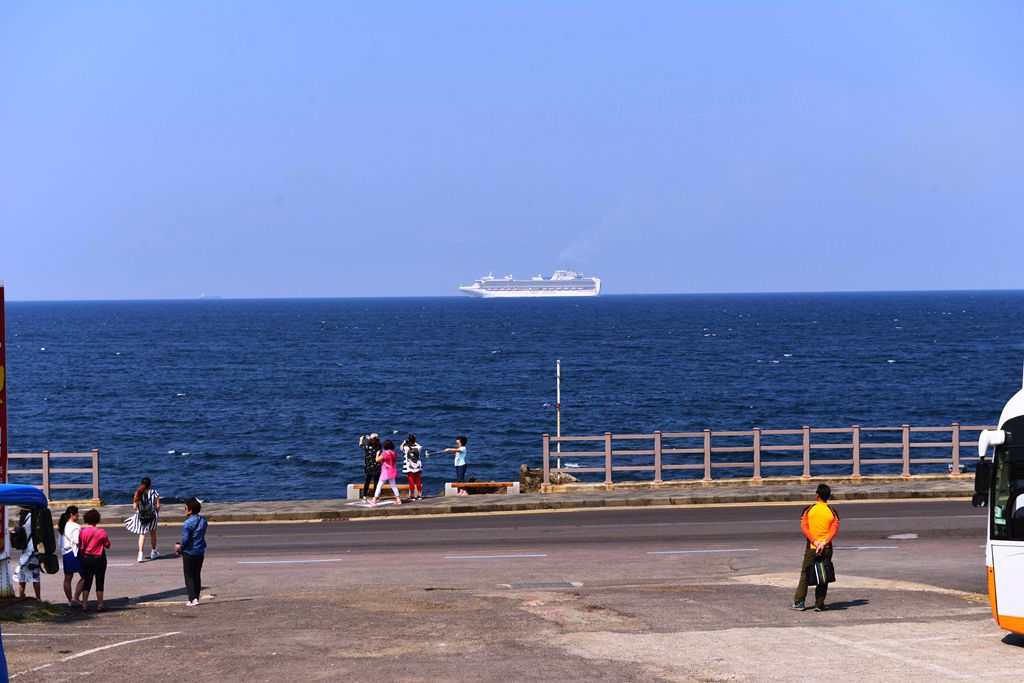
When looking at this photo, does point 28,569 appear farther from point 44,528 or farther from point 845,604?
point 845,604

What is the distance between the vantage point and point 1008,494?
47.8 ft

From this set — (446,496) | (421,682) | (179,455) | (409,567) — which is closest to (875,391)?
(179,455)

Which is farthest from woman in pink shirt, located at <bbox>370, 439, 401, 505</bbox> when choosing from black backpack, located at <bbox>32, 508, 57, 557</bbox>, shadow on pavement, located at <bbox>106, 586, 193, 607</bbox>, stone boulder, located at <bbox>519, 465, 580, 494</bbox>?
black backpack, located at <bbox>32, 508, 57, 557</bbox>

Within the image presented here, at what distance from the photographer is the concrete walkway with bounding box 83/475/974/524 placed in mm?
27562

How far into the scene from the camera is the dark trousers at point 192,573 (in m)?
18.4

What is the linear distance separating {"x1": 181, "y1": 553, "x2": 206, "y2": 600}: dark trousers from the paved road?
1.04ft

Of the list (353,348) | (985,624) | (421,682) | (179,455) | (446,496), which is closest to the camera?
(421,682)

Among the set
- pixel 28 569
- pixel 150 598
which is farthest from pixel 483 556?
pixel 28 569

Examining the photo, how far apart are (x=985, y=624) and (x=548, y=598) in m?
5.80

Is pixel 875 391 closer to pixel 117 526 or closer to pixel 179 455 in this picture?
pixel 179 455

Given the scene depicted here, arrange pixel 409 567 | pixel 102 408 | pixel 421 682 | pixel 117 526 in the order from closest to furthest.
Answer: pixel 421 682, pixel 409 567, pixel 117 526, pixel 102 408

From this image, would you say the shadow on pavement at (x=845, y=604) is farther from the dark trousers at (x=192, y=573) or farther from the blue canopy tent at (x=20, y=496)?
the blue canopy tent at (x=20, y=496)

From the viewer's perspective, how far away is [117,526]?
27.2 meters

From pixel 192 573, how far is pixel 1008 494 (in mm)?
11128
